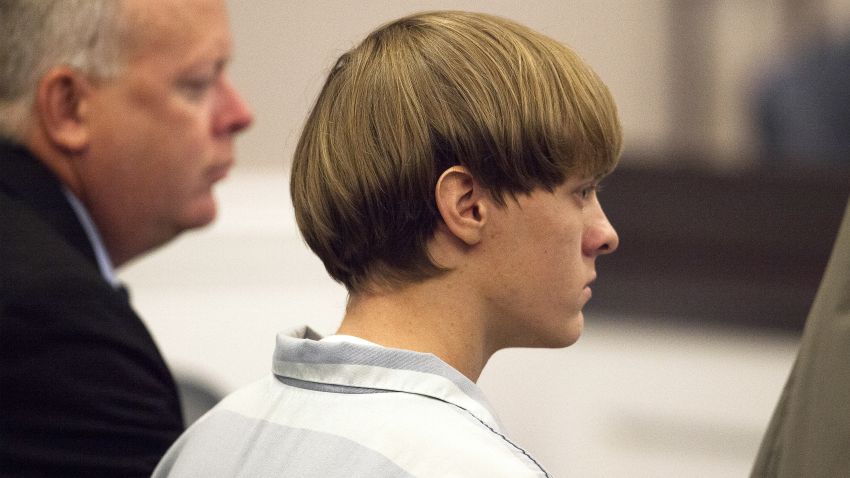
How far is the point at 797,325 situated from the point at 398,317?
2278 mm

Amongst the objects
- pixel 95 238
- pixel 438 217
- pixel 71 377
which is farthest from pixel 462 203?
pixel 95 238

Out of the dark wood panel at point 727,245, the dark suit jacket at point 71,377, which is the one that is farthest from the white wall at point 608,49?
the dark suit jacket at point 71,377

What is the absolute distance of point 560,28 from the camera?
3090mm

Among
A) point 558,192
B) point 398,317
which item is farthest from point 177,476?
point 558,192

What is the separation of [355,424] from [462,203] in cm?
18

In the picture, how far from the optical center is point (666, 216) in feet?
9.80

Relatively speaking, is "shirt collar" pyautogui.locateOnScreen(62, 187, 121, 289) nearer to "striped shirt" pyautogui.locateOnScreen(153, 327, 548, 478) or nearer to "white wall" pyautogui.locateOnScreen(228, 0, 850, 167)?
"striped shirt" pyautogui.locateOnScreen(153, 327, 548, 478)

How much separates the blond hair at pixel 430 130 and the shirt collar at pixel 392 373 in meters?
0.08

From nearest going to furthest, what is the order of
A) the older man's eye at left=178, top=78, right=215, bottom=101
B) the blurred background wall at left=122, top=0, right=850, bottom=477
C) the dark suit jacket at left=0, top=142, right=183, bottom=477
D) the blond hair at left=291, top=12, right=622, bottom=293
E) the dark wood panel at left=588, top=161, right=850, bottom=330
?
1. the blond hair at left=291, top=12, right=622, bottom=293
2. the dark suit jacket at left=0, top=142, right=183, bottom=477
3. the older man's eye at left=178, top=78, right=215, bottom=101
4. the blurred background wall at left=122, top=0, right=850, bottom=477
5. the dark wood panel at left=588, top=161, right=850, bottom=330

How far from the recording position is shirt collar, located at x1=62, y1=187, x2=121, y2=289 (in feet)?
4.64

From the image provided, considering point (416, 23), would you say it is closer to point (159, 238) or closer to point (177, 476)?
point (177, 476)

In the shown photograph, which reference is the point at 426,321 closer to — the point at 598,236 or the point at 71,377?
the point at 598,236

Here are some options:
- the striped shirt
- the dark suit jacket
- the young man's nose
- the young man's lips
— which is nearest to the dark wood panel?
the young man's lips

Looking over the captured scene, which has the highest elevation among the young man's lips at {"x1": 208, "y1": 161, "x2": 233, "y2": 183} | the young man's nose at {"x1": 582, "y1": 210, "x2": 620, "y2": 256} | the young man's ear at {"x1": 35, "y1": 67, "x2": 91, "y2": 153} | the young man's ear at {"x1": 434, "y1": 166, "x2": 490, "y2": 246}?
the young man's ear at {"x1": 434, "y1": 166, "x2": 490, "y2": 246}
